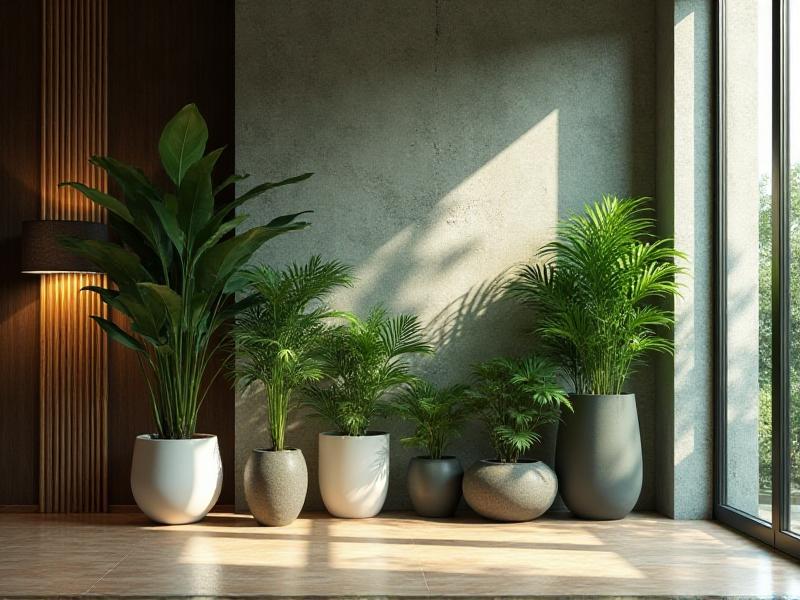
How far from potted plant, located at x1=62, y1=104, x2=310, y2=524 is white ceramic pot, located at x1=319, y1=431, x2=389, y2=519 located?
56 centimetres

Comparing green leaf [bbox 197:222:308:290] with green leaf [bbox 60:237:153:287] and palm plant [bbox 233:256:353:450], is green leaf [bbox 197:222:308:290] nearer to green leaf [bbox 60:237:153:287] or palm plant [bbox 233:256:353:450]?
palm plant [bbox 233:256:353:450]

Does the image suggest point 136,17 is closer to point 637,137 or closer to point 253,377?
point 253,377

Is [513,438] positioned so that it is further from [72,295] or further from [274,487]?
[72,295]

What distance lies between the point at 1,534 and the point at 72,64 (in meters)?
2.56

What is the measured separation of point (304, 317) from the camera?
185 inches

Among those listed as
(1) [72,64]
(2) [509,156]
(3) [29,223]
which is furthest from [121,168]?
(2) [509,156]

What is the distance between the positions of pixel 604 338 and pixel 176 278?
2205 millimetres

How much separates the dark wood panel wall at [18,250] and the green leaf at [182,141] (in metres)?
1.16

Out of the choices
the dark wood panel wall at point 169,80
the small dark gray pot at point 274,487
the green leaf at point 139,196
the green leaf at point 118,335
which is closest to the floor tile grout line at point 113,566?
the small dark gray pot at point 274,487

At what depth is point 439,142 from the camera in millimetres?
5102

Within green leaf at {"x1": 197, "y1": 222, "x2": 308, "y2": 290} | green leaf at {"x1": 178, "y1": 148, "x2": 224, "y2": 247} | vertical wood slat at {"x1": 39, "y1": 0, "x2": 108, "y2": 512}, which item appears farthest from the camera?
vertical wood slat at {"x1": 39, "y1": 0, "x2": 108, "y2": 512}

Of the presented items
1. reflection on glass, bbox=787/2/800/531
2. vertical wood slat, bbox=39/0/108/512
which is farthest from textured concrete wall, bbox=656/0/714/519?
vertical wood slat, bbox=39/0/108/512

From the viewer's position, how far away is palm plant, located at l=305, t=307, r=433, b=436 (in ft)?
15.4

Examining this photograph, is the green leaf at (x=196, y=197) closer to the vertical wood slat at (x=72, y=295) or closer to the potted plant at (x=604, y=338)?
the vertical wood slat at (x=72, y=295)
